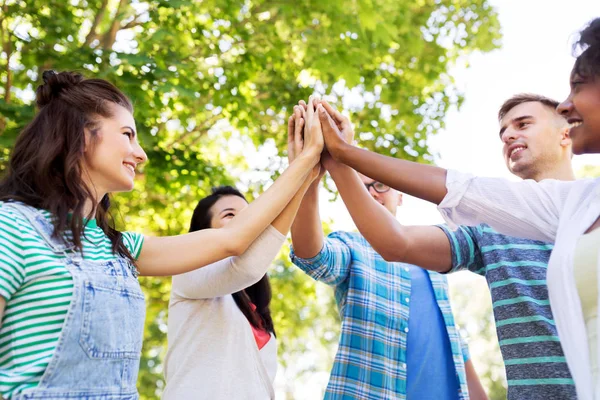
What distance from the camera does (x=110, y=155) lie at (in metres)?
2.33

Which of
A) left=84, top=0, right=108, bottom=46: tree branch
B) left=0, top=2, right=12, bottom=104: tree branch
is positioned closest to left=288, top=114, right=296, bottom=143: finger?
left=0, top=2, right=12, bottom=104: tree branch

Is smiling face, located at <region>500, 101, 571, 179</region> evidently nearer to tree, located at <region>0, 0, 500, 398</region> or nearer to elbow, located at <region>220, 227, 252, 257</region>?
elbow, located at <region>220, 227, 252, 257</region>

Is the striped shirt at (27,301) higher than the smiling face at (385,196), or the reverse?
the smiling face at (385,196)

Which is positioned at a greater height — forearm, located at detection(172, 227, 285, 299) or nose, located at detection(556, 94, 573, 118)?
nose, located at detection(556, 94, 573, 118)

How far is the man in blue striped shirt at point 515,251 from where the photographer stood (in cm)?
241

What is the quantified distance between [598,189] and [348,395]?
1.53 metres

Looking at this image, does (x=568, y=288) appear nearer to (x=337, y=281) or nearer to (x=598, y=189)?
(x=598, y=189)

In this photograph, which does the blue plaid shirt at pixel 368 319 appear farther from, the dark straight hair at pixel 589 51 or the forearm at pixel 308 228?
the dark straight hair at pixel 589 51

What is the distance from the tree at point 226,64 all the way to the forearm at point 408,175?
2.86m

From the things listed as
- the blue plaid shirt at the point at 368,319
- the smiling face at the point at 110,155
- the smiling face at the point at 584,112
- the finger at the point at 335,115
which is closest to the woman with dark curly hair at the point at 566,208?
the smiling face at the point at 584,112

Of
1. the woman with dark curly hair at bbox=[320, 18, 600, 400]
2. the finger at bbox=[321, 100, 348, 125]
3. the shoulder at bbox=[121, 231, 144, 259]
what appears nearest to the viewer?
the woman with dark curly hair at bbox=[320, 18, 600, 400]

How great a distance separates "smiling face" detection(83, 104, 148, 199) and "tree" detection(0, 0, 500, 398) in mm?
2703

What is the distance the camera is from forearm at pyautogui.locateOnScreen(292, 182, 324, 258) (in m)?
3.14

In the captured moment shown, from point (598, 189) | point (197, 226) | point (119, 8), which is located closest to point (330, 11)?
point (119, 8)
